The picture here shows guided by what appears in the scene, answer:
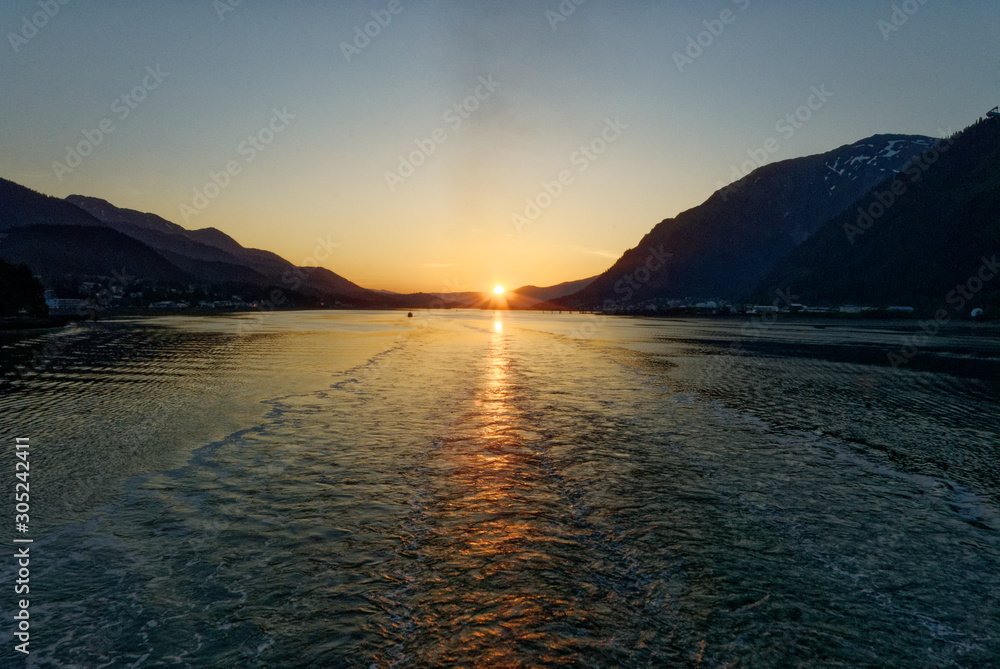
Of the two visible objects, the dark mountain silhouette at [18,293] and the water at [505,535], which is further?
the dark mountain silhouette at [18,293]

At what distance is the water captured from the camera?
28.2 feet

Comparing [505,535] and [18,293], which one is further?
[18,293]

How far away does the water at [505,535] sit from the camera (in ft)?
28.2

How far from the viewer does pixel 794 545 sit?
1249 centimetres

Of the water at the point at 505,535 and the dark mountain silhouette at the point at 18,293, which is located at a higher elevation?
the dark mountain silhouette at the point at 18,293

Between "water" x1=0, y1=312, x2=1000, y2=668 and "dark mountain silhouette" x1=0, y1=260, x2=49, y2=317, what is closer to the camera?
"water" x1=0, y1=312, x2=1000, y2=668

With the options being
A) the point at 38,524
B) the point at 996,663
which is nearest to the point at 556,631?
the point at 996,663

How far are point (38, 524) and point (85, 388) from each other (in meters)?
27.0

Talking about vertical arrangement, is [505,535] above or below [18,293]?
below

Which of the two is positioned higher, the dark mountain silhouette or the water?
the dark mountain silhouette

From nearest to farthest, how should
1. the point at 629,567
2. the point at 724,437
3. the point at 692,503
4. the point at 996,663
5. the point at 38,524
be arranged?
the point at 996,663 < the point at 629,567 < the point at 38,524 < the point at 692,503 < the point at 724,437

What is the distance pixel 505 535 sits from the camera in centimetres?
1270

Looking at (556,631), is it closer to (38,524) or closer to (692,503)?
(692,503)

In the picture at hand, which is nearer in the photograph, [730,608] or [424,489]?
[730,608]
